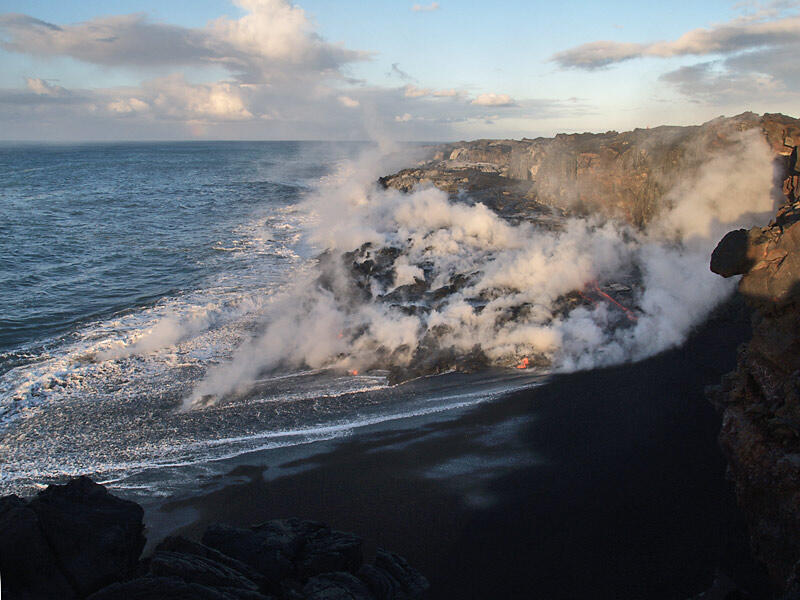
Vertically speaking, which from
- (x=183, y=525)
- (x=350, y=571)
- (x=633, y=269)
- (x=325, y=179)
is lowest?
(x=183, y=525)

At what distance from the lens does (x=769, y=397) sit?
263 inches

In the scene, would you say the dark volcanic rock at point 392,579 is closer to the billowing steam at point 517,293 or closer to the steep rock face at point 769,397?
the steep rock face at point 769,397

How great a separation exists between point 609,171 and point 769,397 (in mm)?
16526

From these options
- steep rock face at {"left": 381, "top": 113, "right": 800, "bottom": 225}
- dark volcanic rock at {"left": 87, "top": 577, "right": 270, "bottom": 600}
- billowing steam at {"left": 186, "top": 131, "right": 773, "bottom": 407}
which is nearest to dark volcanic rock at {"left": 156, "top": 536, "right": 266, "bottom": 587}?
dark volcanic rock at {"left": 87, "top": 577, "right": 270, "bottom": 600}

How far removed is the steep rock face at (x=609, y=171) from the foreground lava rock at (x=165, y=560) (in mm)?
11498

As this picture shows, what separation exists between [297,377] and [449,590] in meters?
6.54

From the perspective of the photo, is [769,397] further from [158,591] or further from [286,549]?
[158,591]

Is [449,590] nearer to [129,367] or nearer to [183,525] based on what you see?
[183,525]

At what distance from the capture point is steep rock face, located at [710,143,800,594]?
5805mm

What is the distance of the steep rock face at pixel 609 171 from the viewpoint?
16062 millimetres

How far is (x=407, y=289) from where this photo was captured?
1636 centimetres

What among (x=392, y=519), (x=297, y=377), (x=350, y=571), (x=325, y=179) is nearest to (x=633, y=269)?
(x=297, y=377)

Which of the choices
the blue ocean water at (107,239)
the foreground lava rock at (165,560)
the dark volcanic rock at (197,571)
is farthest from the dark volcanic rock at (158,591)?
the blue ocean water at (107,239)

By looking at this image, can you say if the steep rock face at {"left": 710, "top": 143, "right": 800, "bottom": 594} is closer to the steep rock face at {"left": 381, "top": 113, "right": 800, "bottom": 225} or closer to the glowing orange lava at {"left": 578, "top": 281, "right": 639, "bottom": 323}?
the glowing orange lava at {"left": 578, "top": 281, "right": 639, "bottom": 323}
